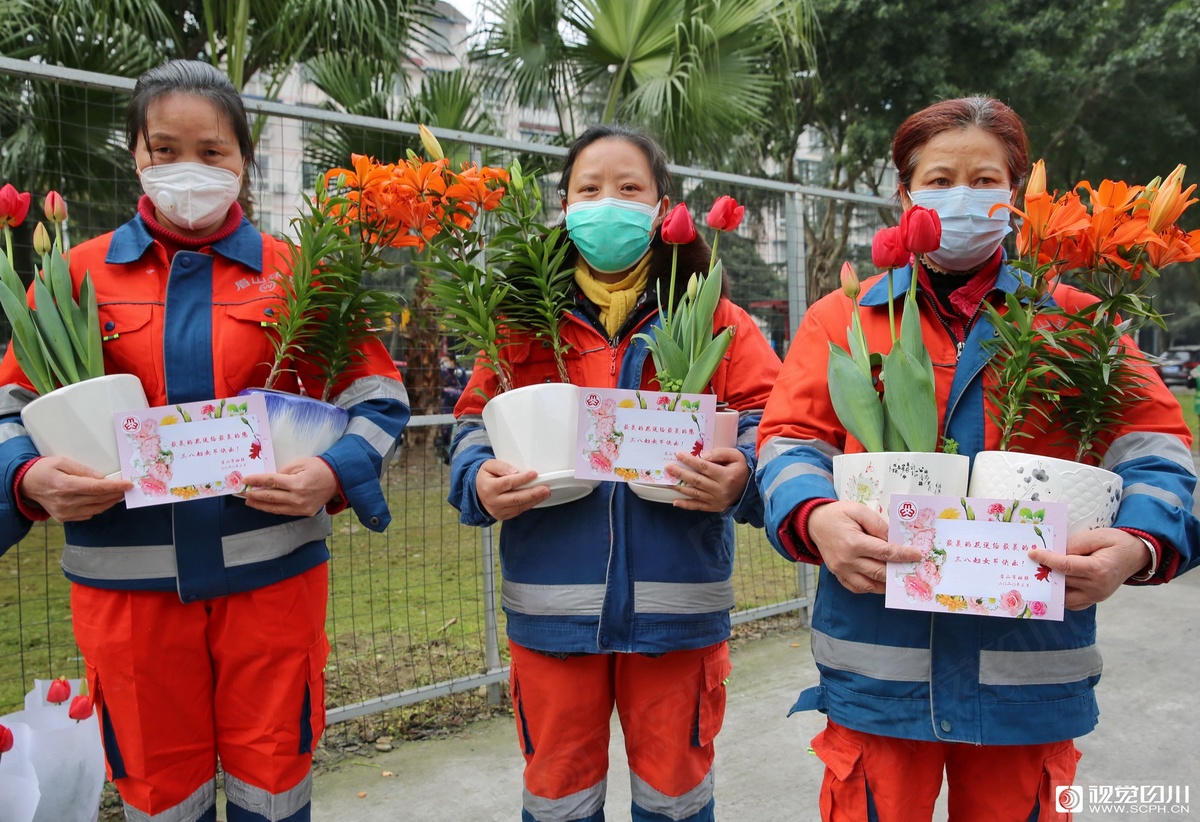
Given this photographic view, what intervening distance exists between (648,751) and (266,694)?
2.74ft

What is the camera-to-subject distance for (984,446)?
1684mm

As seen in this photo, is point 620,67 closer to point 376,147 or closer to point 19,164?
point 376,147

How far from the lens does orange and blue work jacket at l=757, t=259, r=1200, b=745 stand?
161 centimetres

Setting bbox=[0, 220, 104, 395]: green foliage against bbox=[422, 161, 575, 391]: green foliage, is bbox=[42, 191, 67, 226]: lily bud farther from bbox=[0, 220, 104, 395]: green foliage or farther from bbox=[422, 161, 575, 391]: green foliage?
bbox=[422, 161, 575, 391]: green foliage

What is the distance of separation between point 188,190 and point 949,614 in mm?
1747

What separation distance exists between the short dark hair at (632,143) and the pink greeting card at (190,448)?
36.5 inches

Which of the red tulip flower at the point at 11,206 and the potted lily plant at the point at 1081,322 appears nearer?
the potted lily plant at the point at 1081,322

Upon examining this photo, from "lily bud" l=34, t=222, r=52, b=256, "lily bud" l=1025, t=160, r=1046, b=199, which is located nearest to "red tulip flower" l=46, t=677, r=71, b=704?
"lily bud" l=34, t=222, r=52, b=256

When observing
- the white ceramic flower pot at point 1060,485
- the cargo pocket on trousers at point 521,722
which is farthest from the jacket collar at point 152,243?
the white ceramic flower pot at point 1060,485

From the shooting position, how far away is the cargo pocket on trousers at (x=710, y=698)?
6.71ft

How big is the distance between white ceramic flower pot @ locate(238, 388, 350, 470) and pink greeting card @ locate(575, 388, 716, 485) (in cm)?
55

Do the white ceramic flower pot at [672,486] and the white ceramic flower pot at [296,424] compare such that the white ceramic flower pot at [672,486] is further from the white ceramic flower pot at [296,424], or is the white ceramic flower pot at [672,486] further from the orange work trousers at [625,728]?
the white ceramic flower pot at [296,424]

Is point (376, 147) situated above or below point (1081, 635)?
above

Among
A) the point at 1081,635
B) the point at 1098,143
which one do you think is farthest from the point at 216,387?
the point at 1098,143
